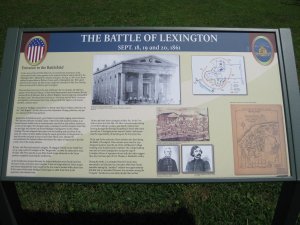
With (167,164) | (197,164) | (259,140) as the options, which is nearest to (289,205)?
(259,140)

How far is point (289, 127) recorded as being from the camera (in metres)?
2.68

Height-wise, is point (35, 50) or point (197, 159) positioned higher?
point (35, 50)

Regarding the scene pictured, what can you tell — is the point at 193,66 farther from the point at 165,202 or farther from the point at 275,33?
the point at 165,202

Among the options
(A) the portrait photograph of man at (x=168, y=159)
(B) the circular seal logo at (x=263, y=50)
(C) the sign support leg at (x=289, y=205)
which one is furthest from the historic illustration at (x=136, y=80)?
(C) the sign support leg at (x=289, y=205)

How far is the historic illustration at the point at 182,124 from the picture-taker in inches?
106

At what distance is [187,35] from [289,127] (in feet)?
3.17

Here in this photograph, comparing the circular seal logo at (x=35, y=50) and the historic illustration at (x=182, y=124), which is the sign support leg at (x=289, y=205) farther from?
the circular seal logo at (x=35, y=50)

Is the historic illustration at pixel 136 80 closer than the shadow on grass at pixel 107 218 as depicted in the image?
Yes

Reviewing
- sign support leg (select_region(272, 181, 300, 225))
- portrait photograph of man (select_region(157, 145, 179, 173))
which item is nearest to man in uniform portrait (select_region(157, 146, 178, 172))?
portrait photograph of man (select_region(157, 145, 179, 173))

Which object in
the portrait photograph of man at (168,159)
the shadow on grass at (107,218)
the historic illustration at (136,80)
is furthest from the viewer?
the shadow on grass at (107,218)

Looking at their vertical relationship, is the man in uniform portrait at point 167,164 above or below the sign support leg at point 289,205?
above

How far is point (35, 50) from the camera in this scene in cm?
286

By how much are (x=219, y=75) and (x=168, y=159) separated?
0.70 metres

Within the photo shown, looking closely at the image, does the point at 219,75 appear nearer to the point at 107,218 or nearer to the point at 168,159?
the point at 168,159
